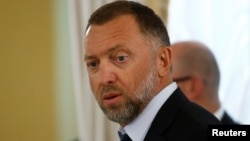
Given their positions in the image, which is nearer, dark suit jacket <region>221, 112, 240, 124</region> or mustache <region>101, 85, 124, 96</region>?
mustache <region>101, 85, 124, 96</region>

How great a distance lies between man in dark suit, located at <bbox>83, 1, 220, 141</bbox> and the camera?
998mm

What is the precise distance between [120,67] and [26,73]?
1.46m

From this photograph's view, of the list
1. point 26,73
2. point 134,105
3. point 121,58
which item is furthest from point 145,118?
point 26,73

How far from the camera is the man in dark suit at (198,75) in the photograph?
→ 6.73ft

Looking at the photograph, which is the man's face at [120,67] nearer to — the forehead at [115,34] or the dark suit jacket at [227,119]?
the forehead at [115,34]

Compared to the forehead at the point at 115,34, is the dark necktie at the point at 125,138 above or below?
below

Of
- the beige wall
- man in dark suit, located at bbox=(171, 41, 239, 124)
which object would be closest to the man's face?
man in dark suit, located at bbox=(171, 41, 239, 124)

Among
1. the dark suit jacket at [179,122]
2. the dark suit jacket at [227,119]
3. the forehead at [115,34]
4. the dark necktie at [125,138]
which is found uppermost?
the forehead at [115,34]

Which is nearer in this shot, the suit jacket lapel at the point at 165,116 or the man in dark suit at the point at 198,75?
the suit jacket lapel at the point at 165,116

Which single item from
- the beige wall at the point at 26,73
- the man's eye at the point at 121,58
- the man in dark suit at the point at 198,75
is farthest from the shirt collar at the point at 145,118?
the beige wall at the point at 26,73

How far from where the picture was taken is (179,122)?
979 mm

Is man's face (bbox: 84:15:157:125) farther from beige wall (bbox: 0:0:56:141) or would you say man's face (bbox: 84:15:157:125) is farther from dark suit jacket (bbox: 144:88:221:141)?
beige wall (bbox: 0:0:56:141)

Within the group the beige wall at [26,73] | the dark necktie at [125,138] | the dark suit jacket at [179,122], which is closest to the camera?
the dark suit jacket at [179,122]

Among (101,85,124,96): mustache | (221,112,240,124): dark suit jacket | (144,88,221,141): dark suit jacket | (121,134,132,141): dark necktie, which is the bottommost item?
(221,112,240,124): dark suit jacket
